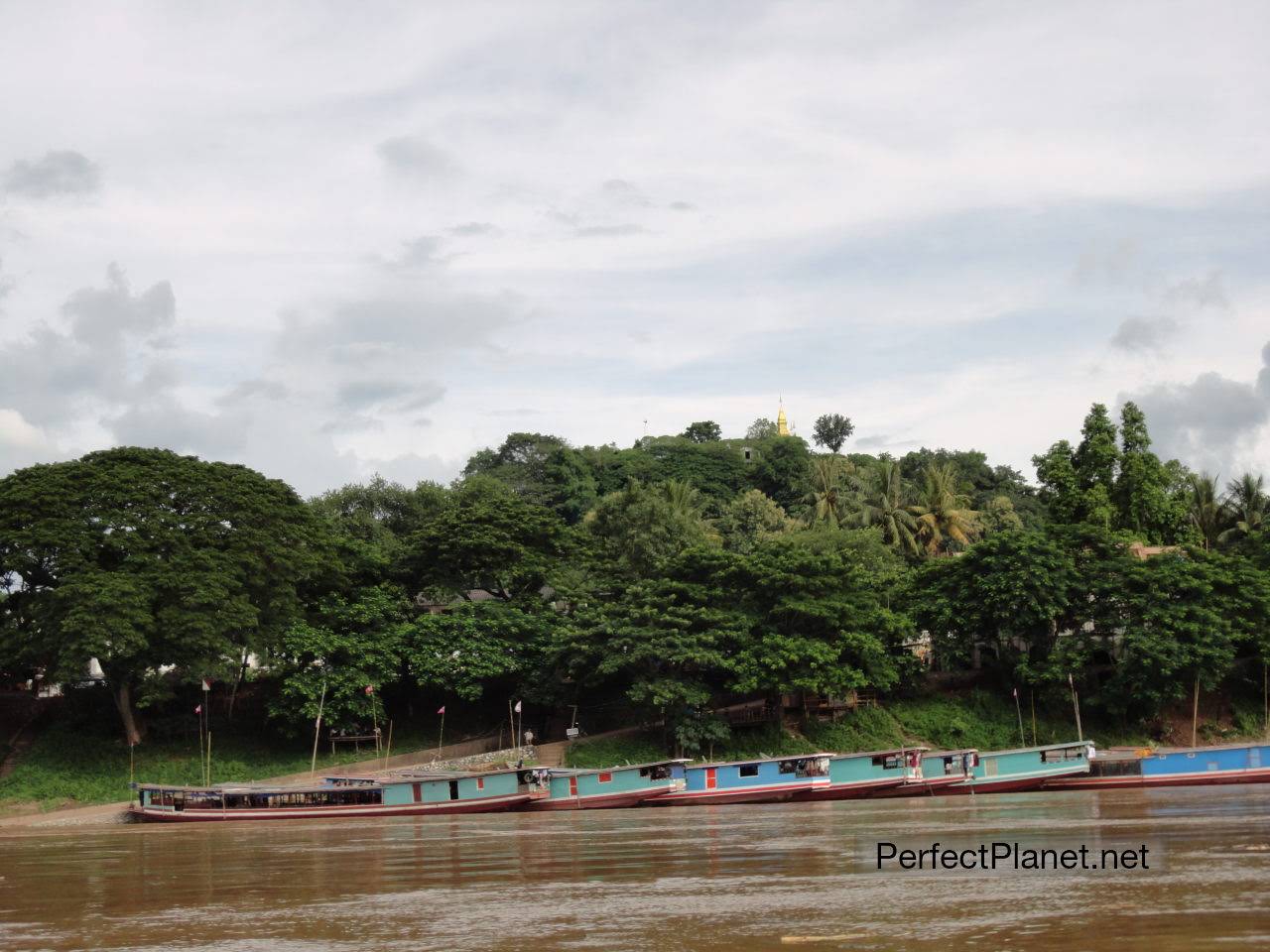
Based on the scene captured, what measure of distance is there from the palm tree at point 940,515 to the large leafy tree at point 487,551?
1915cm

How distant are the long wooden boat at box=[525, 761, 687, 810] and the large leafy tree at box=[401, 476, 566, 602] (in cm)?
1283

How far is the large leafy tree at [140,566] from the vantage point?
40.2 m

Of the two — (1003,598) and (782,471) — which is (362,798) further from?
(782,471)

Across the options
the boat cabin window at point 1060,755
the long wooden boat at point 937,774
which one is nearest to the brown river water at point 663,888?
the long wooden boat at point 937,774

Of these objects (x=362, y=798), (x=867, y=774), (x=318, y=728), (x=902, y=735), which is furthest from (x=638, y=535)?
(x=362, y=798)

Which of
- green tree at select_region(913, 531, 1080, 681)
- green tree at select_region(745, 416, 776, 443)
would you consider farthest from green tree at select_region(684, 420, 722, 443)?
green tree at select_region(913, 531, 1080, 681)

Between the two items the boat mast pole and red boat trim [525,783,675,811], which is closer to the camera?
red boat trim [525,783,675,811]

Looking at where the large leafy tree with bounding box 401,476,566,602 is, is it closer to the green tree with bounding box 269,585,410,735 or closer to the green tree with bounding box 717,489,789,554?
the green tree with bounding box 269,585,410,735

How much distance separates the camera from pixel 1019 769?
37.8m

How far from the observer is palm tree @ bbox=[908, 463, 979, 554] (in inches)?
2397

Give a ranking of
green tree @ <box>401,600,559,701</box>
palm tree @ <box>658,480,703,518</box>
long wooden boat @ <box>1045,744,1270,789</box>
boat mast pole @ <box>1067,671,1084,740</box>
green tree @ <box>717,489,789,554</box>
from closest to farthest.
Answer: long wooden boat @ <box>1045,744,1270,789</box>
boat mast pole @ <box>1067,671,1084,740</box>
green tree @ <box>401,600,559,701</box>
palm tree @ <box>658,480,703,518</box>
green tree @ <box>717,489,789,554</box>

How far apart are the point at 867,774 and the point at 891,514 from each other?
2450cm

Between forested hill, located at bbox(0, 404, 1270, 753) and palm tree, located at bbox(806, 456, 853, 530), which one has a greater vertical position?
palm tree, located at bbox(806, 456, 853, 530)

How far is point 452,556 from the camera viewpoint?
1933 inches
